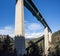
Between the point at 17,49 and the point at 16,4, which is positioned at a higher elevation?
the point at 16,4

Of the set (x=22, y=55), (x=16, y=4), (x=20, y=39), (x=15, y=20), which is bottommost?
(x=22, y=55)

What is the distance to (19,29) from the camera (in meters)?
32.4

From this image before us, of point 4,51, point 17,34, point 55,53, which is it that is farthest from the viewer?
point 55,53

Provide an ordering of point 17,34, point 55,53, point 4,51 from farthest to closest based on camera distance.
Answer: point 55,53 < point 4,51 < point 17,34

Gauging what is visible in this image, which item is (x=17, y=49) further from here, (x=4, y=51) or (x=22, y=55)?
(x=4, y=51)

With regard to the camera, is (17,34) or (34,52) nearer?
(17,34)

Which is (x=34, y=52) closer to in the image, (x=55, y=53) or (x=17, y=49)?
(x=55, y=53)

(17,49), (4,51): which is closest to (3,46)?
(4,51)

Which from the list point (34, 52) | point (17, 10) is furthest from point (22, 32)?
point (34, 52)

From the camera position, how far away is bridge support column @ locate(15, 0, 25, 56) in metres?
32.2

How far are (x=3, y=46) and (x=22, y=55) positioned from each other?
6.67 meters

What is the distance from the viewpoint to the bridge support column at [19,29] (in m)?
32.2

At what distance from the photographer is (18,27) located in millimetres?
32344

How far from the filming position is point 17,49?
32500 mm
